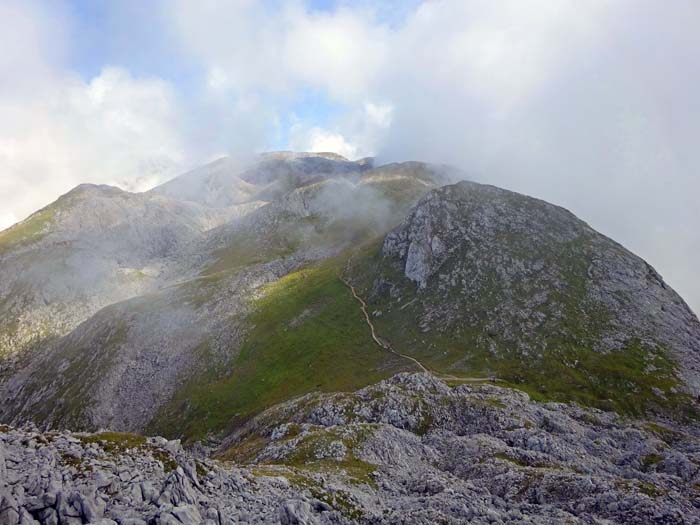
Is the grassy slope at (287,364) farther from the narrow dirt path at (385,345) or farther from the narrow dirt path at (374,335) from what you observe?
the narrow dirt path at (385,345)

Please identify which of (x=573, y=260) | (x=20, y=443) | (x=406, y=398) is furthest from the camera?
(x=573, y=260)

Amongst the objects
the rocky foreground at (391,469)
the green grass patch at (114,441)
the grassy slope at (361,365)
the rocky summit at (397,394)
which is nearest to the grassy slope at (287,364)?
the grassy slope at (361,365)

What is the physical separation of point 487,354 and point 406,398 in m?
42.8

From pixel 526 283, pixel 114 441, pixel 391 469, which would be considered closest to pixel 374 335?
pixel 526 283

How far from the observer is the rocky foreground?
30.1 meters

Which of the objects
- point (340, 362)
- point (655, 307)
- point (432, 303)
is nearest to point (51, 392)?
point (340, 362)

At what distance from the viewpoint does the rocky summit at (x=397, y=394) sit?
36500mm

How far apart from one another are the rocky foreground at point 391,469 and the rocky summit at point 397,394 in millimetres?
220

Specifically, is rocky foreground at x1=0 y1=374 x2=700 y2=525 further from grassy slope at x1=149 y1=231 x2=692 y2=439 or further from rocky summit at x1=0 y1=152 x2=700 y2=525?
grassy slope at x1=149 y1=231 x2=692 y2=439

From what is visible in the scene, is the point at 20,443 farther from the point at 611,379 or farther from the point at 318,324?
the point at 318,324

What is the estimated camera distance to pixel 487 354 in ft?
398

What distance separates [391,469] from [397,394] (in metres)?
27.9

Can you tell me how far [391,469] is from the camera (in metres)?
59.7

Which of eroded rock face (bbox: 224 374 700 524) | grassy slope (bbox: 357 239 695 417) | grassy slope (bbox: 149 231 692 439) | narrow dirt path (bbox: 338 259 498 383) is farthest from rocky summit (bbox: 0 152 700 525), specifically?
narrow dirt path (bbox: 338 259 498 383)
